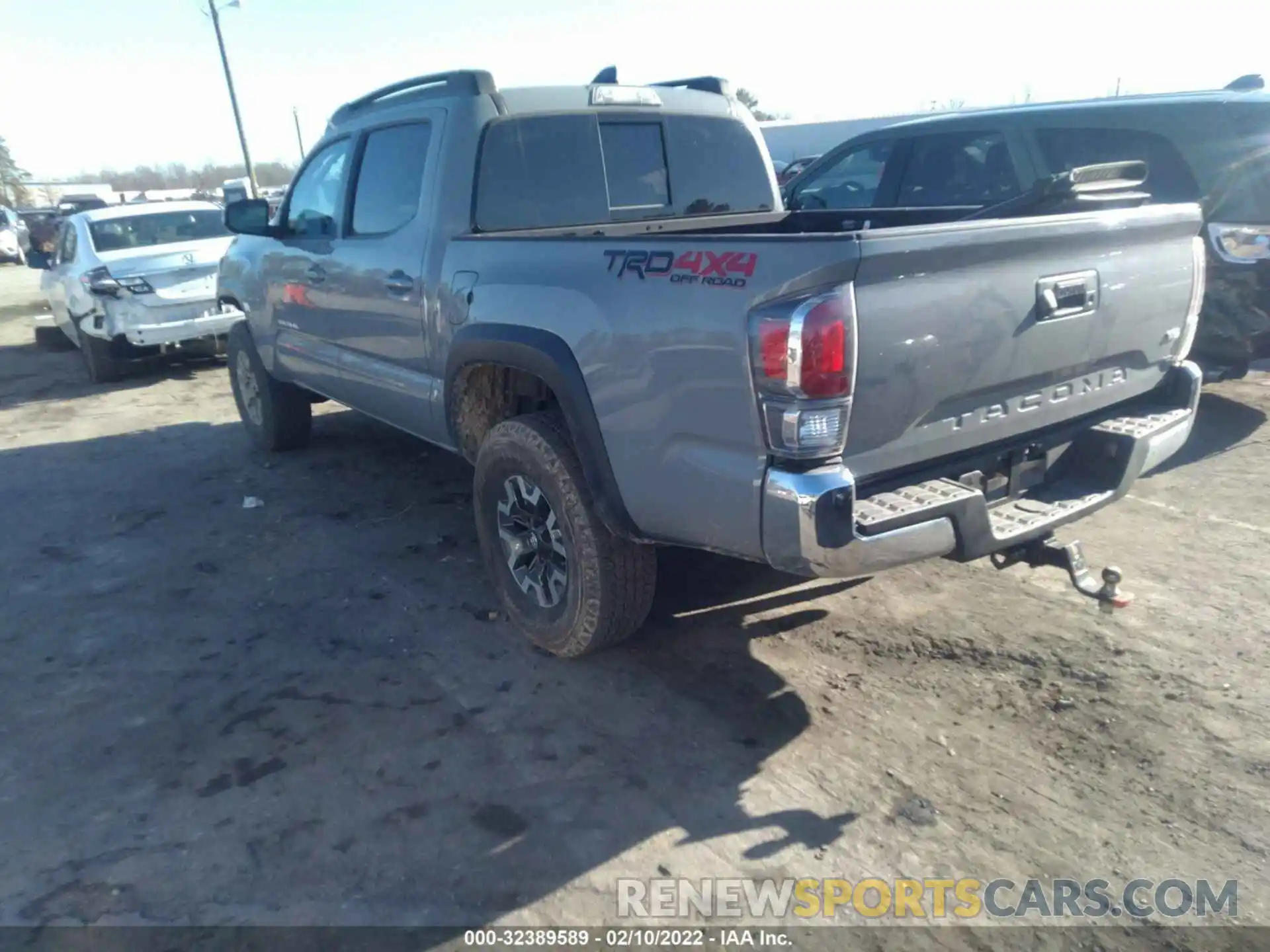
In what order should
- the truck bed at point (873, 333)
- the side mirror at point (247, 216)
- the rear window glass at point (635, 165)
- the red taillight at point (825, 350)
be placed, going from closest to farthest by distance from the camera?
the red taillight at point (825, 350), the truck bed at point (873, 333), the rear window glass at point (635, 165), the side mirror at point (247, 216)

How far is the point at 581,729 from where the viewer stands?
330 cm

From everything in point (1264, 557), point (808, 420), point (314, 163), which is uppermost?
point (314, 163)

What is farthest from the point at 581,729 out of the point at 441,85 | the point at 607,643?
the point at 441,85

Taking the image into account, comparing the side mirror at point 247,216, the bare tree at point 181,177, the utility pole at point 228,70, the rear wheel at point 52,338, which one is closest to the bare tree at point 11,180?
the bare tree at point 181,177

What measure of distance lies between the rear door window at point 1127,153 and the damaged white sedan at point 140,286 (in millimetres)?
6879

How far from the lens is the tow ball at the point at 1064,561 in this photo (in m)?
3.24

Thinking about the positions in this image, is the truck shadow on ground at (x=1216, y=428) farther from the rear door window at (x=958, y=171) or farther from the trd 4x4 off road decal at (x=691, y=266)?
the trd 4x4 off road decal at (x=691, y=266)

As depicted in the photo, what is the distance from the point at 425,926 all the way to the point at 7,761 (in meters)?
1.81

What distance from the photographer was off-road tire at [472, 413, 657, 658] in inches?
134

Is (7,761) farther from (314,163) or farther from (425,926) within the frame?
(314,163)

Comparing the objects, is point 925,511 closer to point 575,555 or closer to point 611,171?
point 575,555

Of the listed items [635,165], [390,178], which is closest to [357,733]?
[390,178]

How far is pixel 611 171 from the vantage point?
4.43 metres

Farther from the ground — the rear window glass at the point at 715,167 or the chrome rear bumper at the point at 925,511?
the rear window glass at the point at 715,167
